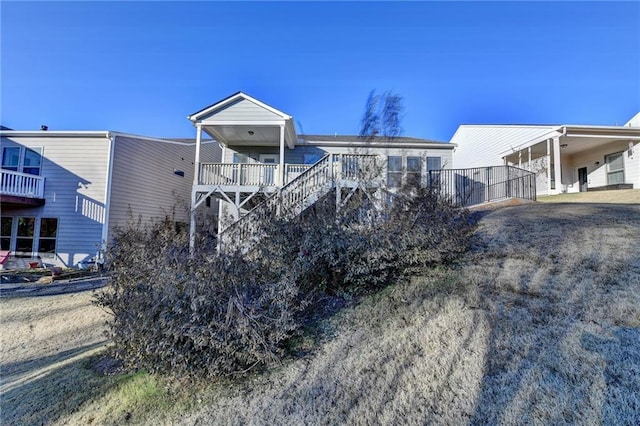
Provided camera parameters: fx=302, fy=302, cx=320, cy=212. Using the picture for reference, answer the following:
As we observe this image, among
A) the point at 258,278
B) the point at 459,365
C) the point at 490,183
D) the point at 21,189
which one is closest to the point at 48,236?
the point at 21,189

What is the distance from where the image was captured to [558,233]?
5.45 m

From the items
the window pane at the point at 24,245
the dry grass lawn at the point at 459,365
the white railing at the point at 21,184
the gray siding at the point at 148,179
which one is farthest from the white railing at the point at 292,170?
the window pane at the point at 24,245

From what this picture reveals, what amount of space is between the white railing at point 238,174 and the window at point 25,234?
26.0 ft

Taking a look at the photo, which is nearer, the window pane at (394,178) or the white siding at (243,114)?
the window pane at (394,178)

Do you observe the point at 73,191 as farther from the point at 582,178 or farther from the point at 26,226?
the point at 582,178

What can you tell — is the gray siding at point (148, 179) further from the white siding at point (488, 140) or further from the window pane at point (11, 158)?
the white siding at point (488, 140)

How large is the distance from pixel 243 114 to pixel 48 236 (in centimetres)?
962

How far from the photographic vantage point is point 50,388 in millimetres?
3406

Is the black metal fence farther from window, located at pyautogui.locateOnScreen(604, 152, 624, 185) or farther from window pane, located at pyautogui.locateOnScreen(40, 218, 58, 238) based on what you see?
window pane, located at pyautogui.locateOnScreen(40, 218, 58, 238)

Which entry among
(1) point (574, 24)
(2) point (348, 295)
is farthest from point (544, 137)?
(2) point (348, 295)

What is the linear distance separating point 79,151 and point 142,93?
4.04m

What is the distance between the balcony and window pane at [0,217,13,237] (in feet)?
2.51

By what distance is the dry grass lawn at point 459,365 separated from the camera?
236 centimetres

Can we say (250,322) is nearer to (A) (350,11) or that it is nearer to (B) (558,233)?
(B) (558,233)
